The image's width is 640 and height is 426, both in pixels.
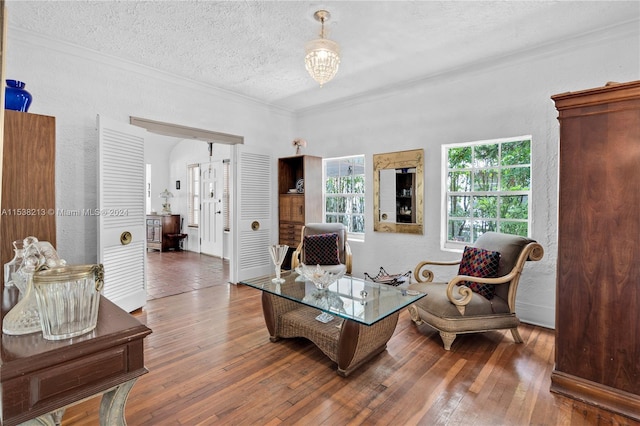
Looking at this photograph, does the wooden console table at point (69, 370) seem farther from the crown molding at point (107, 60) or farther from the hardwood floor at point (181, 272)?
the hardwood floor at point (181, 272)

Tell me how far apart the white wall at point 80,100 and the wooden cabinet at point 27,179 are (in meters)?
0.84

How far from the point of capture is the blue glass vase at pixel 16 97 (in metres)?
2.44

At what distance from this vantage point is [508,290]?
2.89 m

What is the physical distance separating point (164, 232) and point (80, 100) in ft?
17.1

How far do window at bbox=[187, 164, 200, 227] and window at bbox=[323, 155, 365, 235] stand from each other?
4.17 meters

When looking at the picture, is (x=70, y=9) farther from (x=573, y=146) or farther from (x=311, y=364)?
(x=573, y=146)

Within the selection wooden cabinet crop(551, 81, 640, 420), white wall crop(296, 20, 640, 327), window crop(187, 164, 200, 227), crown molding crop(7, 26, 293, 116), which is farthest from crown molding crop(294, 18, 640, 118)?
window crop(187, 164, 200, 227)

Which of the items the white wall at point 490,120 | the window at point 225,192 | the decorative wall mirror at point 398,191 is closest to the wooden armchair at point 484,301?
the white wall at point 490,120

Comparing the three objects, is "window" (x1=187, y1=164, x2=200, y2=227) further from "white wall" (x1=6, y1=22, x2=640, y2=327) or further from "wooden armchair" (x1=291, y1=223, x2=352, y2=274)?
"wooden armchair" (x1=291, y1=223, x2=352, y2=274)

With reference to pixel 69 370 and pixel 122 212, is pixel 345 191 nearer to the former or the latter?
pixel 122 212

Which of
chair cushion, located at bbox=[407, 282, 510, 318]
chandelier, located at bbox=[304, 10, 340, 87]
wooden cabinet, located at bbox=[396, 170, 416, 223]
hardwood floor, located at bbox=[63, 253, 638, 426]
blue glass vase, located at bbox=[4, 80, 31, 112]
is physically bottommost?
hardwood floor, located at bbox=[63, 253, 638, 426]

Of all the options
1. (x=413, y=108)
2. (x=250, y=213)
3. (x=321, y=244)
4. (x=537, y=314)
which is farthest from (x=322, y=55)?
(x=537, y=314)

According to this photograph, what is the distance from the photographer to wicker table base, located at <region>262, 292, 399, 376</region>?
7.61ft

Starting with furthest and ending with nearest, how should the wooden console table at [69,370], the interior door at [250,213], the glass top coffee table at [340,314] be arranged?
the interior door at [250,213], the glass top coffee table at [340,314], the wooden console table at [69,370]
